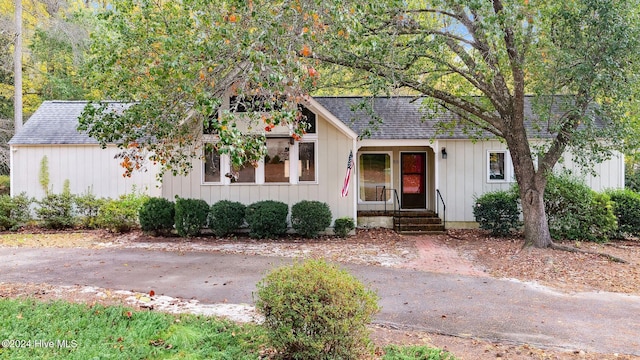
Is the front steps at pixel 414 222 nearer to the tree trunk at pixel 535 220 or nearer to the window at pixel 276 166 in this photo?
the window at pixel 276 166

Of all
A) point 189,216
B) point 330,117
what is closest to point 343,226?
point 330,117

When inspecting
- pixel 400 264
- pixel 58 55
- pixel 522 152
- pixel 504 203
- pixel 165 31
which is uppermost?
pixel 58 55

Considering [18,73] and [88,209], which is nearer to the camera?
[88,209]

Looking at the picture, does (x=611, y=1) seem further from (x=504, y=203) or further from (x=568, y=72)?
(x=504, y=203)

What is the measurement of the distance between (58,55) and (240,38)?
64.7 ft

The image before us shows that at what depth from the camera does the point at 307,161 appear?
1234 cm

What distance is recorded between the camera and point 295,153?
12242 mm

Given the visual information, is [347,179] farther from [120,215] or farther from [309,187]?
[120,215]

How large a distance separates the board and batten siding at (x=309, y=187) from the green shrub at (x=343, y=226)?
0.83 feet

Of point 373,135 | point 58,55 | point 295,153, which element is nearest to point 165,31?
point 295,153

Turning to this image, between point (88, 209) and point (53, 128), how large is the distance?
151 inches

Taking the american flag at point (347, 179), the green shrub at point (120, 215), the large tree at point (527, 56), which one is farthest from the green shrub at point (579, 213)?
the green shrub at point (120, 215)

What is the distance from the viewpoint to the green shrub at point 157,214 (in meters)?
11.6

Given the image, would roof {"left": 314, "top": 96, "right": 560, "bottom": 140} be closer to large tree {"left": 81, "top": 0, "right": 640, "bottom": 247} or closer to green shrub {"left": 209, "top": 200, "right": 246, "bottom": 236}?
large tree {"left": 81, "top": 0, "right": 640, "bottom": 247}
